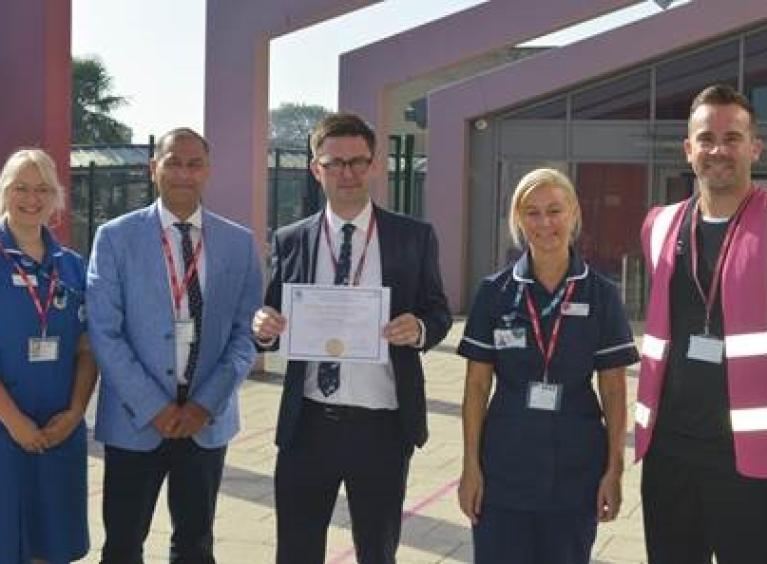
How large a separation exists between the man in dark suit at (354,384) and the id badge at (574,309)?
0.51 m

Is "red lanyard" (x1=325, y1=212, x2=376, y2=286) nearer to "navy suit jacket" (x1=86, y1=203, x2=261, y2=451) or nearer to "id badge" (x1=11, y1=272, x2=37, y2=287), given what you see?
"navy suit jacket" (x1=86, y1=203, x2=261, y2=451)

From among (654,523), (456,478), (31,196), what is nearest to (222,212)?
(456,478)

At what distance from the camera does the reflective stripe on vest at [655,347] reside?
387 cm

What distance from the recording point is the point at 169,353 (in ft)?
14.1

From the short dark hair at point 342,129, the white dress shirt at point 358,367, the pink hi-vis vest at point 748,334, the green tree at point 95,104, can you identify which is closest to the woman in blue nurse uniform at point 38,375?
the white dress shirt at point 358,367

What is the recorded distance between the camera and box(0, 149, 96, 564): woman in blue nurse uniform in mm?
4250

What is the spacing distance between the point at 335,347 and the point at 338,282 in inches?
9.9

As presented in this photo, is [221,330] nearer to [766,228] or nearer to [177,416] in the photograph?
[177,416]

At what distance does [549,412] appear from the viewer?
3838mm

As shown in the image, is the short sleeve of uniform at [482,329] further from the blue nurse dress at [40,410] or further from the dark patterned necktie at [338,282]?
the blue nurse dress at [40,410]

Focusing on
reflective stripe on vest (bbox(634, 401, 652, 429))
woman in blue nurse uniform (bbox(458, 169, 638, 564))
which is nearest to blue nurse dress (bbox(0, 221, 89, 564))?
woman in blue nurse uniform (bbox(458, 169, 638, 564))

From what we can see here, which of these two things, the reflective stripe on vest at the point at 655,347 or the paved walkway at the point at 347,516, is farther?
the paved walkway at the point at 347,516

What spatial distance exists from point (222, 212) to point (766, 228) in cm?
993

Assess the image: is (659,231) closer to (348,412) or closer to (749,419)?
(749,419)
